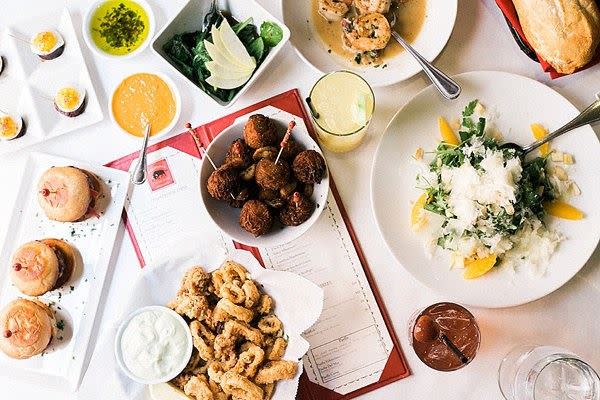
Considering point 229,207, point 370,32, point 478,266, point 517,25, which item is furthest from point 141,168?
point 517,25

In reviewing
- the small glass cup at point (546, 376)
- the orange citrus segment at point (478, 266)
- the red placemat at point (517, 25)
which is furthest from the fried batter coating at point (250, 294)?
the red placemat at point (517, 25)

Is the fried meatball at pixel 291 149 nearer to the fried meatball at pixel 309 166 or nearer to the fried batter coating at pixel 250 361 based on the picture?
the fried meatball at pixel 309 166

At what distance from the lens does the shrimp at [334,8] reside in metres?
1.94

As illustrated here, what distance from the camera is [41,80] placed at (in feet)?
6.59

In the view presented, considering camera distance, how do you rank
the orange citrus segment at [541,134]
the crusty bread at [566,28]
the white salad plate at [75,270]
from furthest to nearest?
the white salad plate at [75,270] < the orange citrus segment at [541,134] < the crusty bread at [566,28]

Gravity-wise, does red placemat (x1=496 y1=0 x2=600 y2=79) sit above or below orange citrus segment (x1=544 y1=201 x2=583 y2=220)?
above

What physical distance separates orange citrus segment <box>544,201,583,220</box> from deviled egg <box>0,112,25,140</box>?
1.44 meters

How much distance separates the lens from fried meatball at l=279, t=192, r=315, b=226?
1796mm

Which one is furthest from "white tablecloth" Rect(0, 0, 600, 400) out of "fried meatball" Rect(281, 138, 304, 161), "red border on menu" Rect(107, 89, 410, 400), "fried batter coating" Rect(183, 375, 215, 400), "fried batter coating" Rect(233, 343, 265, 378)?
"fried batter coating" Rect(233, 343, 265, 378)

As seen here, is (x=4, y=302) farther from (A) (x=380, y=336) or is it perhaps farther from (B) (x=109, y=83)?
(A) (x=380, y=336)

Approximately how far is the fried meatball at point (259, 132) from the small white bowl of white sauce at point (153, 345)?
1.60ft

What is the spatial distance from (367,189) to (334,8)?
504 mm

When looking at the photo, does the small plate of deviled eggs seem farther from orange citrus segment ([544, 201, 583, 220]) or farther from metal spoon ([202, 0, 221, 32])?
orange citrus segment ([544, 201, 583, 220])

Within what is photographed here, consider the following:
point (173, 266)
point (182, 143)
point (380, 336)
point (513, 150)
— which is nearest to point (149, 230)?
point (173, 266)
